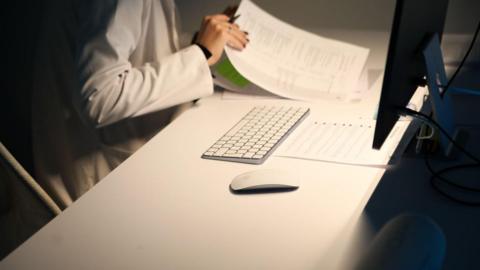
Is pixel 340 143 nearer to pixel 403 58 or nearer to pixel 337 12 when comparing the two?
pixel 403 58

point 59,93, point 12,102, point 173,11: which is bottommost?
point 12,102

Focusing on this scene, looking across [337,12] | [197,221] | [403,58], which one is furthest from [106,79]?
[337,12]

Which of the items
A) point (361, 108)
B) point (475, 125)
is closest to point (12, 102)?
point (361, 108)

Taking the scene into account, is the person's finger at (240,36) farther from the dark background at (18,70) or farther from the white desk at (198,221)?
the dark background at (18,70)

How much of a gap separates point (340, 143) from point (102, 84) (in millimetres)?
552

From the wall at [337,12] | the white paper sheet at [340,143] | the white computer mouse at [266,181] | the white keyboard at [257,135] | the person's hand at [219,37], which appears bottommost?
the white paper sheet at [340,143]

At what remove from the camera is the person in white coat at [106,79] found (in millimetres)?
1137

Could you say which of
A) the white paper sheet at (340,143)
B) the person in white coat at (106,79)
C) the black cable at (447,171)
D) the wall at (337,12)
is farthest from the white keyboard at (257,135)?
the wall at (337,12)

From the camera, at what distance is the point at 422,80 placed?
931 mm

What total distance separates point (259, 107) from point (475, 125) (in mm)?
501

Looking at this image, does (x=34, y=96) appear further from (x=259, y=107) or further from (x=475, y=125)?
(x=475, y=125)

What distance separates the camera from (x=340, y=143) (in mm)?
1040

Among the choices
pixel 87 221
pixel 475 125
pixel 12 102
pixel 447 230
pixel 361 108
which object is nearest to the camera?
pixel 447 230

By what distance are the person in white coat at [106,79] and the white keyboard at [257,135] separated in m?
0.19
